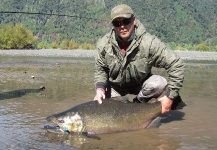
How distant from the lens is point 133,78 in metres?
4.57

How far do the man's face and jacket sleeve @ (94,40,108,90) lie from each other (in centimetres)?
41

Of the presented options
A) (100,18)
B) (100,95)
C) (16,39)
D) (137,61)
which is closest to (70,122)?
(100,95)

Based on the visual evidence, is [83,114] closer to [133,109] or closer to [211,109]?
[133,109]

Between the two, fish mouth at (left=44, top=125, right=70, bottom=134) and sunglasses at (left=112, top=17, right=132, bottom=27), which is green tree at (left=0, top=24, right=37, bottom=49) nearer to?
fish mouth at (left=44, top=125, right=70, bottom=134)

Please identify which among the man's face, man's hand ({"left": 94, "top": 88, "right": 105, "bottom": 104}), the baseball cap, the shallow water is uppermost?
the baseball cap

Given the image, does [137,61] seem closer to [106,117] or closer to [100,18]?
[106,117]

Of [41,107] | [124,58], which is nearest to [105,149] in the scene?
[124,58]

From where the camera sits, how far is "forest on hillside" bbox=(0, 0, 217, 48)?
6033 inches

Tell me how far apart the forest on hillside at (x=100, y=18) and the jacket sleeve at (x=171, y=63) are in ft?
443

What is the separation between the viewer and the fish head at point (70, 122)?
4.00 meters

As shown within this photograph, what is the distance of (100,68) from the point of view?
15.3ft

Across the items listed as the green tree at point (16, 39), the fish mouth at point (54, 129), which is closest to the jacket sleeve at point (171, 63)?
the fish mouth at point (54, 129)

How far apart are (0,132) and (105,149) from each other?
136 cm

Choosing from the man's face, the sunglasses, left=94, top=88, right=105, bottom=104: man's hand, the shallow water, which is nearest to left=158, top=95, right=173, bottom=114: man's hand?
the shallow water
